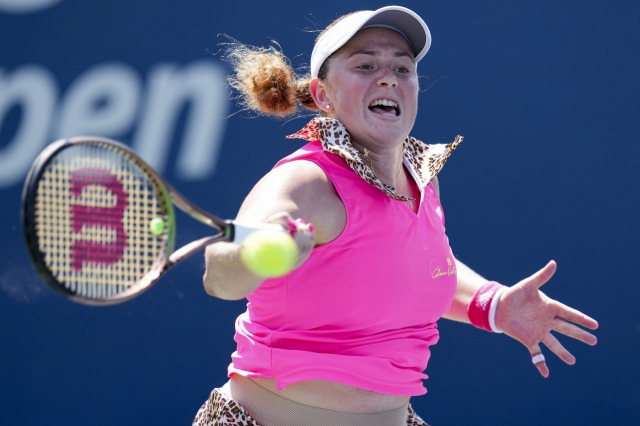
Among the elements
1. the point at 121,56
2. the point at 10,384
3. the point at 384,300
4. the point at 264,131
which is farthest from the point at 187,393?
the point at 384,300

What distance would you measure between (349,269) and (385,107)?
0.55 metres

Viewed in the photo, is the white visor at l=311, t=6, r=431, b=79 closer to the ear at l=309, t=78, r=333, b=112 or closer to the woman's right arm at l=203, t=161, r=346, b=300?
the ear at l=309, t=78, r=333, b=112

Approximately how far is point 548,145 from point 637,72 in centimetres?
49

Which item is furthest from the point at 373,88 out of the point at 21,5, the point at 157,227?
the point at 21,5

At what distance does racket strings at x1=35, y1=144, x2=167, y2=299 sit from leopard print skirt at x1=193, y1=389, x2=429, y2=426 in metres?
0.43

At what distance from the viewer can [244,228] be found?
1.68 metres

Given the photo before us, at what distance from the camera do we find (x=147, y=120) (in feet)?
12.0

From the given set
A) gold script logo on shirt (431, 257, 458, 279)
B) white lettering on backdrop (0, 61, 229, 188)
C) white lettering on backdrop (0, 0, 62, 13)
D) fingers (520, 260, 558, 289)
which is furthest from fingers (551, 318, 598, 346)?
white lettering on backdrop (0, 0, 62, 13)

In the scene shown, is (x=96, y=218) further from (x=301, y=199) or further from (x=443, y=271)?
(x=443, y=271)

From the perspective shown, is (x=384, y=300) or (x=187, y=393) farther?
(x=187, y=393)

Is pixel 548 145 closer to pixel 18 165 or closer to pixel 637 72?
pixel 637 72

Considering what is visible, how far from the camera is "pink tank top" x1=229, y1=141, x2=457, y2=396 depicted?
202 cm

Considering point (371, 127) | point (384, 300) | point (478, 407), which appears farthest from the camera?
point (478, 407)

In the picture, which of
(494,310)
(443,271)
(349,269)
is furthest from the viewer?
(494,310)
